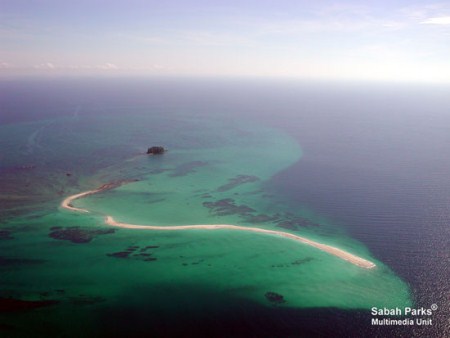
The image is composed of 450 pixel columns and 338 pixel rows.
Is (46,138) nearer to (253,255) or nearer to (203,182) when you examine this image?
(203,182)

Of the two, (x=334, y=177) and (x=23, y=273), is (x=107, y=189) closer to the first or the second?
(x=23, y=273)

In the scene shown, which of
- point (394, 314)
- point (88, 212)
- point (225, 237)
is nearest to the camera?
point (394, 314)

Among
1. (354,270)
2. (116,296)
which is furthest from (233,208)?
(116,296)

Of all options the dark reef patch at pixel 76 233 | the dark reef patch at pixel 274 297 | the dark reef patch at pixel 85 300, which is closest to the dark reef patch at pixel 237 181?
the dark reef patch at pixel 76 233

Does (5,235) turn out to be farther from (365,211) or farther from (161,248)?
(365,211)

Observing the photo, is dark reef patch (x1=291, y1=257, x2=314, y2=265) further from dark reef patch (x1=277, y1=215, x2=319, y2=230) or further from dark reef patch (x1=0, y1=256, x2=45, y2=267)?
dark reef patch (x1=0, y1=256, x2=45, y2=267)

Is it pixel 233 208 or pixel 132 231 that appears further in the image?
pixel 233 208

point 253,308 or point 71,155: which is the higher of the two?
point 71,155

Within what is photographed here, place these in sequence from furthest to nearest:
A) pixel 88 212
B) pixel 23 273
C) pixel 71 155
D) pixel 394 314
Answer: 1. pixel 71 155
2. pixel 88 212
3. pixel 23 273
4. pixel 394 314
